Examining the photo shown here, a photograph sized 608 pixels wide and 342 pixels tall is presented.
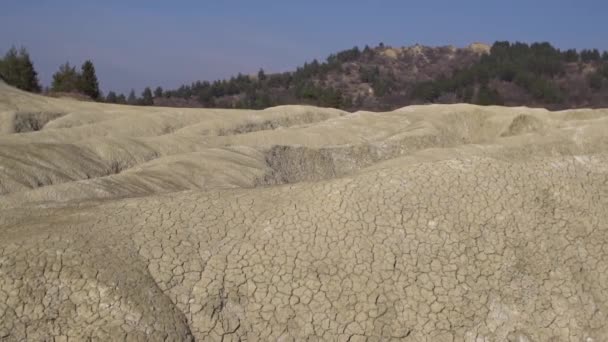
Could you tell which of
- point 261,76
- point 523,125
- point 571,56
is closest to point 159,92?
point 261,76

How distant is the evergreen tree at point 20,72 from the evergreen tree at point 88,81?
12.3 feet

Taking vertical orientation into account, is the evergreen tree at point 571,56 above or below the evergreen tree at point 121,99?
above

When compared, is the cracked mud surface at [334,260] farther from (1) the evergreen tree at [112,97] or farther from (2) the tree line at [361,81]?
(1) the evergreen tree at [112,97]

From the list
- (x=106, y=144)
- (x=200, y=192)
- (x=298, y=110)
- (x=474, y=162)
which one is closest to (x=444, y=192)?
(x=474, y=162)

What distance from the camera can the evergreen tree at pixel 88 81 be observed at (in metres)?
59.5

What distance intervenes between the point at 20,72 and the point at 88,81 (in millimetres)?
5703

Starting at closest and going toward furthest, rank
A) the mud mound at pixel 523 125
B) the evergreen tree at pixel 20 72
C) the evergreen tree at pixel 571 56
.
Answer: the mud mound at pixel 523 125 → the evergreen tree at pixel 20 72 → the evergreen tree at pixel 571 56

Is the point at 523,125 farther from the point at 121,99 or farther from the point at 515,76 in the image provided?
the point at 515,76

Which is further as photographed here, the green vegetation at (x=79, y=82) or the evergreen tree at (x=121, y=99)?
the evergreen tree at (x=121, y=99)

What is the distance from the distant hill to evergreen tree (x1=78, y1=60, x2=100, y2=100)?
903 inches

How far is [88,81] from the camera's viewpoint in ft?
198

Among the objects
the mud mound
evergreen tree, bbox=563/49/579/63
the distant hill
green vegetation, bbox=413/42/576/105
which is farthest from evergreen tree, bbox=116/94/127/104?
evergreen tree, bbox=563/49/579/63

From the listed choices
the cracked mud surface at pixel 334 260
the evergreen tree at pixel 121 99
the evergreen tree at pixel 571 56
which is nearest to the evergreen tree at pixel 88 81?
the evergreen tree at pixel 121 99

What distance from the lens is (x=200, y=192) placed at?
7.75 meters
